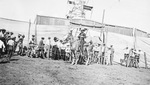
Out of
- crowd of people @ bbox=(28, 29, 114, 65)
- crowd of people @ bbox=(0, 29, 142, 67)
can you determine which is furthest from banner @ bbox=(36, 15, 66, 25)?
crowd of people @ bbox=(28, 29, 114, 65)

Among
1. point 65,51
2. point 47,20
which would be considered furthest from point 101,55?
point 47,20

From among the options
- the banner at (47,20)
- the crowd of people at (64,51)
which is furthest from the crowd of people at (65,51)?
the banner at (47,20)

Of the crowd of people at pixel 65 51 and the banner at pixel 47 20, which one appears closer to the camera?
the crowd of people at pixel 65 51

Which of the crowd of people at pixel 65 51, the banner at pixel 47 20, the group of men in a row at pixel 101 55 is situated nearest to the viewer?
the crowd of people at pixel 65 51

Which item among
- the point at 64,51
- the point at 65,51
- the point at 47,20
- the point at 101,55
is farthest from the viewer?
the point at 47,20

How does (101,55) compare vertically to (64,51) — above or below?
below

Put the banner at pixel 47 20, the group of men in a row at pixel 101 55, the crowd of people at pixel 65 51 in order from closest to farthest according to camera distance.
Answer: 1. the crowd of people at pixel 65 51
2. the group of men in a row at pixel 101 55
3. the banner at pixel 47 20

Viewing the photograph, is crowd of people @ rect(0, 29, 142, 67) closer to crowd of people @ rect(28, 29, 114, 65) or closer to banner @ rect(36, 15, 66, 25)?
crowd of people @ rect(28, 29, 114, 65)

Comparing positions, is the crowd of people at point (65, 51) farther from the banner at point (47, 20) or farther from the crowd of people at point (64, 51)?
the banner at point (47, 20)

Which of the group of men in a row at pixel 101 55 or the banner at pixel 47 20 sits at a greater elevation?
the banner at pixel 47 20

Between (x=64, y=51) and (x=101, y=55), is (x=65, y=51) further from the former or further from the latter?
(x=101, y=55)

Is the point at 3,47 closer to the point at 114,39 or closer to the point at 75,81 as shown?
the point at 75,81

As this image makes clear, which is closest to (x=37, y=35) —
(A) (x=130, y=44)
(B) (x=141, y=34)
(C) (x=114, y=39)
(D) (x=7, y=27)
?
(D) (x=7, y=27)

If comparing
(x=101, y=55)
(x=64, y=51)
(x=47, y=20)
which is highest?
(x=47, y=20)
